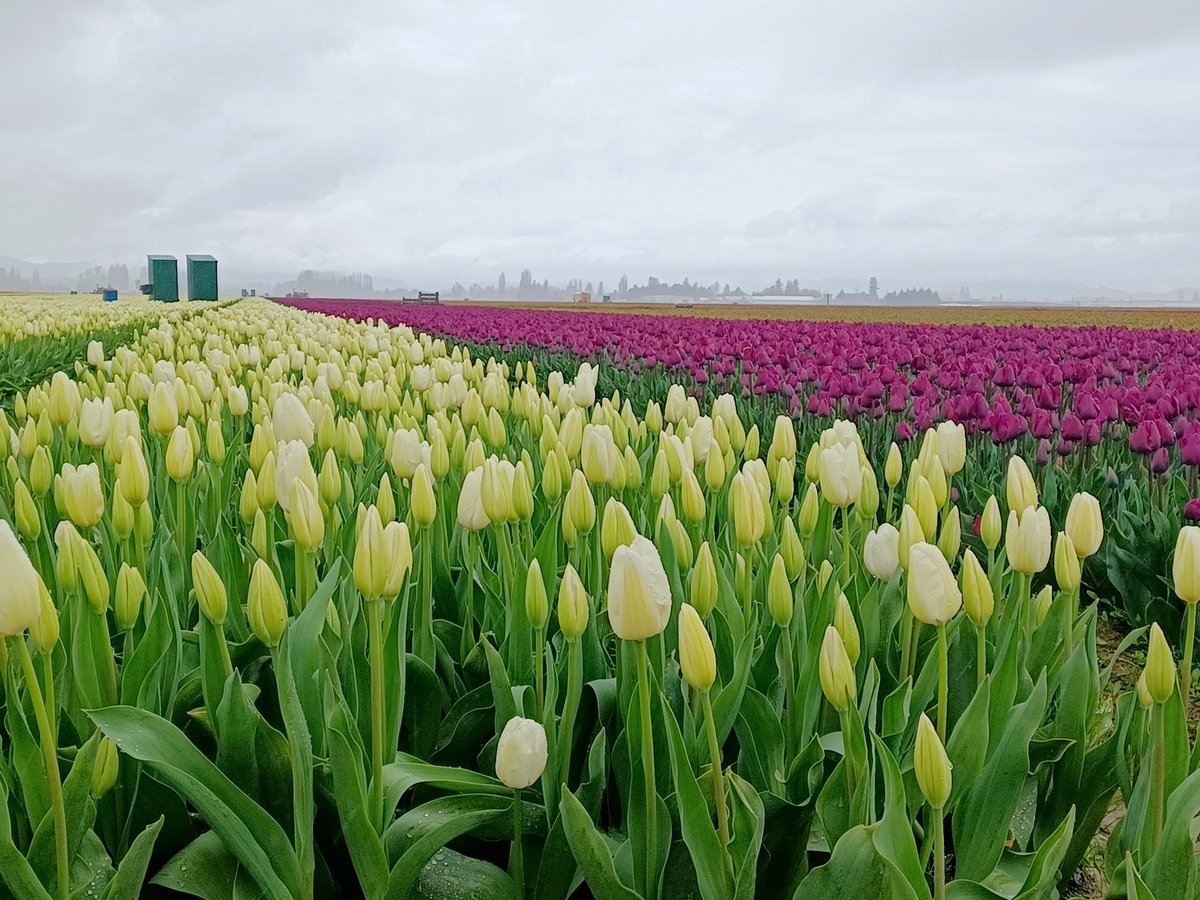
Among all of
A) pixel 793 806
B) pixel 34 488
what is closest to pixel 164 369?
pixel 34 488

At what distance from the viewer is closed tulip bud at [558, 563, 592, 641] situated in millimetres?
1477

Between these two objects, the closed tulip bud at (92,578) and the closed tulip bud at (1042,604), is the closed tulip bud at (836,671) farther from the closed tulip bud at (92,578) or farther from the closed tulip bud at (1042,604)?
the closed tulip bud at (92,578)

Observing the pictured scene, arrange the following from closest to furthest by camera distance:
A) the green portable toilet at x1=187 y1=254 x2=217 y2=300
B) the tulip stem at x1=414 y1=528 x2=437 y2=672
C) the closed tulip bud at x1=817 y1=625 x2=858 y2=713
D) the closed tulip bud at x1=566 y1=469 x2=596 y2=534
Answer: the closed tulip bud at x1=817 y1=625 x2=858 y2=713 → the tulip stem at x1=414 y1=528 x2=437 y2=672 → the closed tulip bud at x1=566 y1=469 x2=596 y2=534 → the green portable toilet at x1=187 y1=254 x2=217 y2=300

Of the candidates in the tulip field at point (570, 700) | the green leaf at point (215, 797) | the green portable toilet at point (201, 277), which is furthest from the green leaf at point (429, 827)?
the green portable toilet at point (201, 277)

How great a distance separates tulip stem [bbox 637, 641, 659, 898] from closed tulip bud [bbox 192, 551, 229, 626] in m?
0.73

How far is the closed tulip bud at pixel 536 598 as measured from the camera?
163 cm

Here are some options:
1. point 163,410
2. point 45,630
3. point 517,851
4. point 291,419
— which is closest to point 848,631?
point 517,851

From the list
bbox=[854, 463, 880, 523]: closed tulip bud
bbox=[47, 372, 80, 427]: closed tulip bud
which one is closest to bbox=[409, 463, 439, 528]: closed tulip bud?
bbox=[854, 463, 880, 523]: closed tulip bud

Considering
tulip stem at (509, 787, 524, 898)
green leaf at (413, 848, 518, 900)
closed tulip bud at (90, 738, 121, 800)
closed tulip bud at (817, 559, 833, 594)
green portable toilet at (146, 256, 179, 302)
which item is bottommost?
green leaf at (413, 848, 518, 900)

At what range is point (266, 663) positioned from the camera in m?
1.84

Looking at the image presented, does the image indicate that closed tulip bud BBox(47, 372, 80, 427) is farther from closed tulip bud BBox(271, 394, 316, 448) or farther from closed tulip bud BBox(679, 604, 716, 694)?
closed tulip bud BBox(679, 604, 716, 694)

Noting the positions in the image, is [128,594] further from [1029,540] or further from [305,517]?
[1029,540]

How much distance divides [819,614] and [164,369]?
3.35 metres

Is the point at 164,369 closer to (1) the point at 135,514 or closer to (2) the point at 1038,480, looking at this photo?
(1) the point at 135,514
